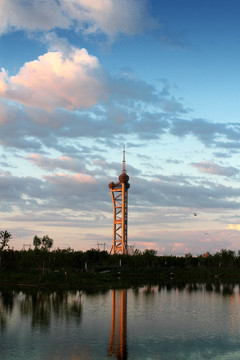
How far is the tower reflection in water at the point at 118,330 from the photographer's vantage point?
24.2 metres

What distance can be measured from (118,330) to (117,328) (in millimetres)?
847

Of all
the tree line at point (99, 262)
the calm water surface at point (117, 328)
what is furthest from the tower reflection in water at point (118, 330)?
the tree line at point (99, 262)

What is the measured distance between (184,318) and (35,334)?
1559cm

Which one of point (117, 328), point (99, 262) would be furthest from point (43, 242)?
point (117, 328)

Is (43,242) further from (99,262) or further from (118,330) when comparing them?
(118,330)

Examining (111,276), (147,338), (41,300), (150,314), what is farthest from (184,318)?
(111,276)

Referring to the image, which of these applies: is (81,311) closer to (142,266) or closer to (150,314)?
(150,314)

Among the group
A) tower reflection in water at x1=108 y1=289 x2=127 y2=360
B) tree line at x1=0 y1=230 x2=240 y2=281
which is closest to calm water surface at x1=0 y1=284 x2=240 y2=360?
tower reflection in water at x1=108 y1=289 x2=127 y2=360

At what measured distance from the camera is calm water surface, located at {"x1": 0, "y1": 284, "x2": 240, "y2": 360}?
24.4 metres

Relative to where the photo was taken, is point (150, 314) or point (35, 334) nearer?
point (35, 334)

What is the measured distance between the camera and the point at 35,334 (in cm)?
2911

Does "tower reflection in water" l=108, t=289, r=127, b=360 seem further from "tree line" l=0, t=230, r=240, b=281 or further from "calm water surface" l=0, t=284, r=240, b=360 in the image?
"tree line" l=0, t=230, r=240, b=281

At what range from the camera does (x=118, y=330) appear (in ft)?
102

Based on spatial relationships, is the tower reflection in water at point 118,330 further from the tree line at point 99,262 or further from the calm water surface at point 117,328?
the tree line at point 99,262
